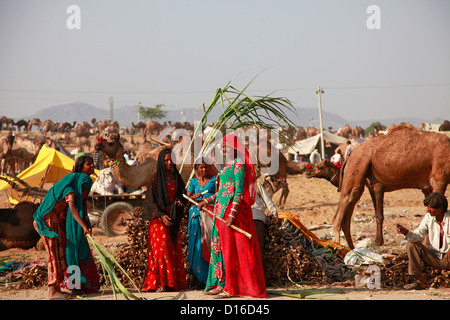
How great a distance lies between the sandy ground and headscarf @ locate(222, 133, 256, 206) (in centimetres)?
111

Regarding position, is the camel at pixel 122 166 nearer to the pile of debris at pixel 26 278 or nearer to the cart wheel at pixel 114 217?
the cart wheel at pixel 114 217

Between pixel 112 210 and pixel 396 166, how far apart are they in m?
5.93

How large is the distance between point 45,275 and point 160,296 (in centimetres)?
196

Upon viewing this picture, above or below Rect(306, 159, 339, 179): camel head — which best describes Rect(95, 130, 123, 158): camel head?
above

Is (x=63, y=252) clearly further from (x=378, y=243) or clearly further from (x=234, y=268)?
(x=378, y=243)

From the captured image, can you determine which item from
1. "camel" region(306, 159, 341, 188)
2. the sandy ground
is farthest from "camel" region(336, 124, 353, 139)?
"camel" region(306, 159, 341, 188)

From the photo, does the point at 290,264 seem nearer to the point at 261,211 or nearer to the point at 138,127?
the point at 261,211

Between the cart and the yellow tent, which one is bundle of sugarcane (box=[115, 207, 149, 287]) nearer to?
the cart

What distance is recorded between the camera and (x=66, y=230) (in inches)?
247

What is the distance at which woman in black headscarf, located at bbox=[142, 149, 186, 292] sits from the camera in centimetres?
650

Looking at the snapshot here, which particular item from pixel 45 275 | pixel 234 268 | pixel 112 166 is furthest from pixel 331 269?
pixel 112 166
